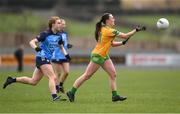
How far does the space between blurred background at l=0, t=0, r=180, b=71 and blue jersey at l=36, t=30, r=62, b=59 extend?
27.5 metres

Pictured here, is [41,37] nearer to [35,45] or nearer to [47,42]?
[47,42]

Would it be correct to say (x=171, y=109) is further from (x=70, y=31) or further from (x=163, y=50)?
(x=70, y=31)

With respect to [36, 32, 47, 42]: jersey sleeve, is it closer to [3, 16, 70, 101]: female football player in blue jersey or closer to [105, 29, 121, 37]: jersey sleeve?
[3, 16, 70, 101]: female football player in blue jersey

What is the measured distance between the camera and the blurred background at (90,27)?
50500 millimetres

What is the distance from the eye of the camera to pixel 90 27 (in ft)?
193

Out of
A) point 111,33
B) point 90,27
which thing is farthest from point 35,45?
point 90,27

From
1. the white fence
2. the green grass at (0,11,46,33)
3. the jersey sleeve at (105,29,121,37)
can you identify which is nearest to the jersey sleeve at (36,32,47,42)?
the jersey sleeve at (105,29,121,37)

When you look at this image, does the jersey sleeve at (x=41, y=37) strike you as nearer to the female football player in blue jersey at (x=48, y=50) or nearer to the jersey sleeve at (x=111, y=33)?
the female football player in blue jersey at (x=48, y=50)

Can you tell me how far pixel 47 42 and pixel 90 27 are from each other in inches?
1585

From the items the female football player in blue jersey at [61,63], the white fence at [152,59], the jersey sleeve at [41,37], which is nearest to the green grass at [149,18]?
the white fence at [152,59]

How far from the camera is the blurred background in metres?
50.5

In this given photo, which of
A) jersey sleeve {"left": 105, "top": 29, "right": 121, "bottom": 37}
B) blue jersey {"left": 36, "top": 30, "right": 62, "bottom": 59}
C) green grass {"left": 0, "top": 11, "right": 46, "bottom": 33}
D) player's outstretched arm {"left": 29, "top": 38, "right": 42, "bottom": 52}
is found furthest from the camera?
green grass {"left": 0, "top": 11, "right": 46, "bottom": 33}

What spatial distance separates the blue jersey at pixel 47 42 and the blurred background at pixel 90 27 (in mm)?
27538

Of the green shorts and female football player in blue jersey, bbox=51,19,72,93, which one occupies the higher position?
the green shorts
